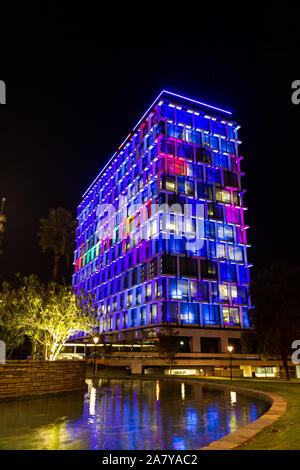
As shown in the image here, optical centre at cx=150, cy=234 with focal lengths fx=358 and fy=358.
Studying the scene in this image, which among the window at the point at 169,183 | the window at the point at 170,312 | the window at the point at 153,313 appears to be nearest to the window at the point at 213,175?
the window at the point at 169,183

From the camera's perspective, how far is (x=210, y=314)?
189 feet

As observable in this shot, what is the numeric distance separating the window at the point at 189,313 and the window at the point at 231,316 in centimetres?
546

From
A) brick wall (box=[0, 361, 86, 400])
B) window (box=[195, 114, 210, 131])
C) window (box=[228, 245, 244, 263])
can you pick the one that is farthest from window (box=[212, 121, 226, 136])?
brick wall (box=[0, 361, 86, 400])

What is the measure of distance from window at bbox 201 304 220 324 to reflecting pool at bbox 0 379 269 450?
43.0m

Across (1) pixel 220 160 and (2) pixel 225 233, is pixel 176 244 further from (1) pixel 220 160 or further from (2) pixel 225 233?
(1) pixel 220 160

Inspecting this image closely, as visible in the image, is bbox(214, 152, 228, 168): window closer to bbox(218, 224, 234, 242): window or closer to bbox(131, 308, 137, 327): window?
bbox(218, 224, 234, 242): window

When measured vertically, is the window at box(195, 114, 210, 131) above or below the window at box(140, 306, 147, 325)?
above

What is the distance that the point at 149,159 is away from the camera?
213ft

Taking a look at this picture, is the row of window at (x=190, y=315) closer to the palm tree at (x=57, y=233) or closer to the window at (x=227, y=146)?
the palm tree at (x=57, y=233)

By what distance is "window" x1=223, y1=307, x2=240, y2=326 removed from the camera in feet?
192

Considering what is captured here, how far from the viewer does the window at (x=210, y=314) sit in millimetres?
56987

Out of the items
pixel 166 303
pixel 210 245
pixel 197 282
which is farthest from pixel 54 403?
pixel 210 245

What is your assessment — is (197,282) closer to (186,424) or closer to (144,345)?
(144,345)

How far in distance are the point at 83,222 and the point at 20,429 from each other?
9242 centimetres
